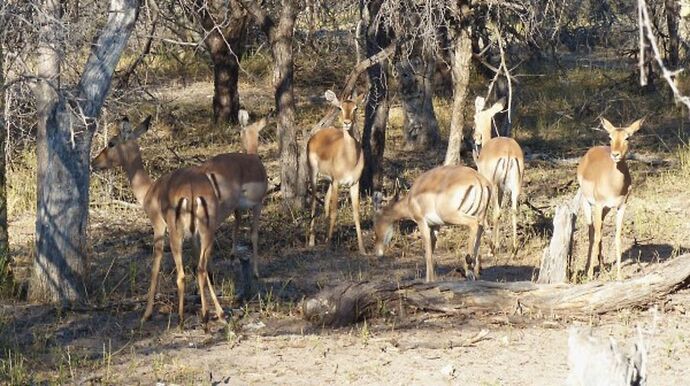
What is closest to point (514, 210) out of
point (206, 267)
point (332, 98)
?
point (332, 98)

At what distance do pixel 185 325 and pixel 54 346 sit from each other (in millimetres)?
896

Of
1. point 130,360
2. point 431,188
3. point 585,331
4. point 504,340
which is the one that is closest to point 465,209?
point 431,188

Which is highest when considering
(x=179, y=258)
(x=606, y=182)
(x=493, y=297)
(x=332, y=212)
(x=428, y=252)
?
(x=606, y=182)

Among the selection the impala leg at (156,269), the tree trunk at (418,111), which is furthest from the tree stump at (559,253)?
the tree trunk at (418,111)

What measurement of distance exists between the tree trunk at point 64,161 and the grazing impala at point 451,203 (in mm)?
2542

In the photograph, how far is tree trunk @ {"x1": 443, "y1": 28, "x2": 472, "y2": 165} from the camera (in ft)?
34.6

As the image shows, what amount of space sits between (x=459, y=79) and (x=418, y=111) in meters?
4.20

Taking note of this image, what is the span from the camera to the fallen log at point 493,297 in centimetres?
773

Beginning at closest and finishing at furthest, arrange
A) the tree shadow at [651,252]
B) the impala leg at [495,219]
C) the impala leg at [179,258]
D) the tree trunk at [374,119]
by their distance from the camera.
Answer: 1. the impala leg at [179,258]
2. the tree shadow at [651,252]
3. the impala leg at [495,219]
4. the tree trunk at [374,119]

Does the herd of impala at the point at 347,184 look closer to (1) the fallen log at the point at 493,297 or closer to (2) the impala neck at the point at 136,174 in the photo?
(2) the impala neck at the point at 136,174

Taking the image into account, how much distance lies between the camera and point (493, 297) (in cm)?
782

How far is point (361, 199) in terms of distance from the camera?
1238 centimetres

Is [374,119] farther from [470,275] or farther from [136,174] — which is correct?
[136,174]

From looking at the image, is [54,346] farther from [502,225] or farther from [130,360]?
[502,225]
